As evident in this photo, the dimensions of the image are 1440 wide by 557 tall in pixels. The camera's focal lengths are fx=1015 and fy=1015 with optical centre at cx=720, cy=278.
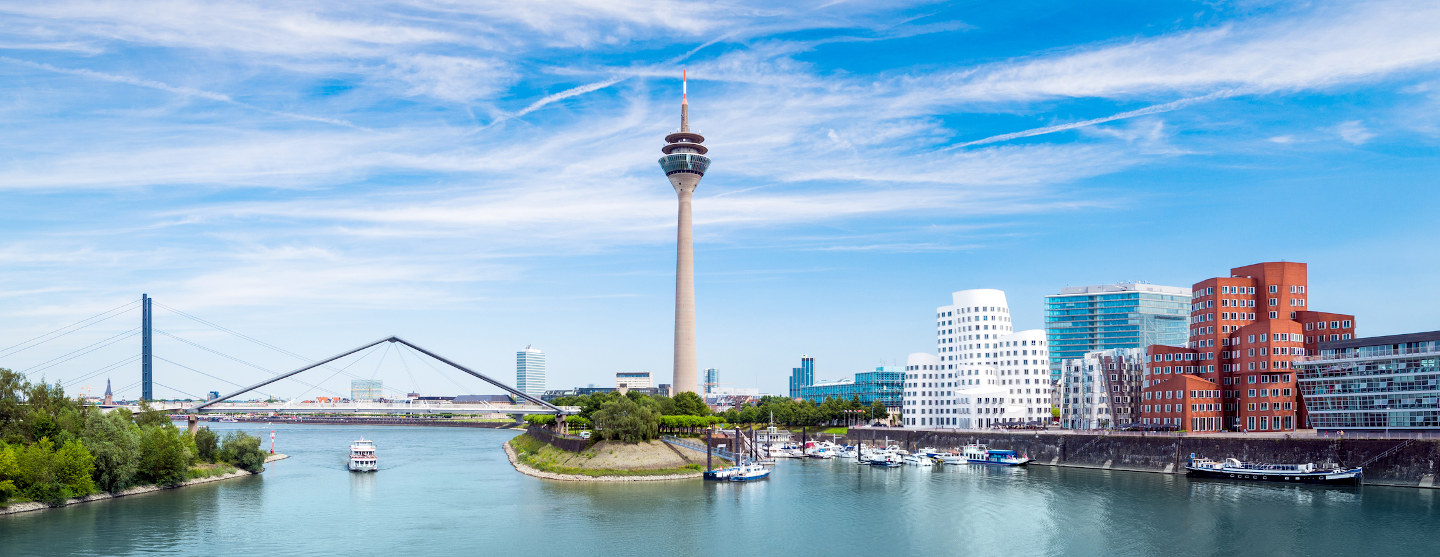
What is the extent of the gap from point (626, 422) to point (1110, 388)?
56379 millimetres

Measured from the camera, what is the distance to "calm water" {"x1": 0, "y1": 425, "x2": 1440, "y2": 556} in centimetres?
5006

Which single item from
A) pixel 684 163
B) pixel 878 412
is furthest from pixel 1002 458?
pixel 684 163

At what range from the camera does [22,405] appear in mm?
65625

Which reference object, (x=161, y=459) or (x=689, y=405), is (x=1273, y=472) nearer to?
(x=689, y=405)

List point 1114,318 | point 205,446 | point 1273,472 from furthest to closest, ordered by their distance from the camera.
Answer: point 1114,318 < point 205,446 < point 1273,472

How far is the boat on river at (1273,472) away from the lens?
239 ft

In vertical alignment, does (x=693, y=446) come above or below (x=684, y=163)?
below

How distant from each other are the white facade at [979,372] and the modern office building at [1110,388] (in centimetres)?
1168

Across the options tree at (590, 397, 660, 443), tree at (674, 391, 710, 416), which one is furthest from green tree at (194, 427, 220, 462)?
tree at (674, 391, 710, 416)

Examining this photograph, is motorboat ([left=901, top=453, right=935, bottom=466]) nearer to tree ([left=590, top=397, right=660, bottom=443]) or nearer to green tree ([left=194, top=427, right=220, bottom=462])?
tree ([left=590, top=397, right=660, bottom=443])

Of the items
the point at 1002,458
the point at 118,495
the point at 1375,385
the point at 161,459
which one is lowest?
the point at 1002,458

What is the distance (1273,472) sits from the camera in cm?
7588

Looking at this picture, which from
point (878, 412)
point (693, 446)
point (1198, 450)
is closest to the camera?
point (1198, 450)

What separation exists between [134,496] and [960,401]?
9298cm
